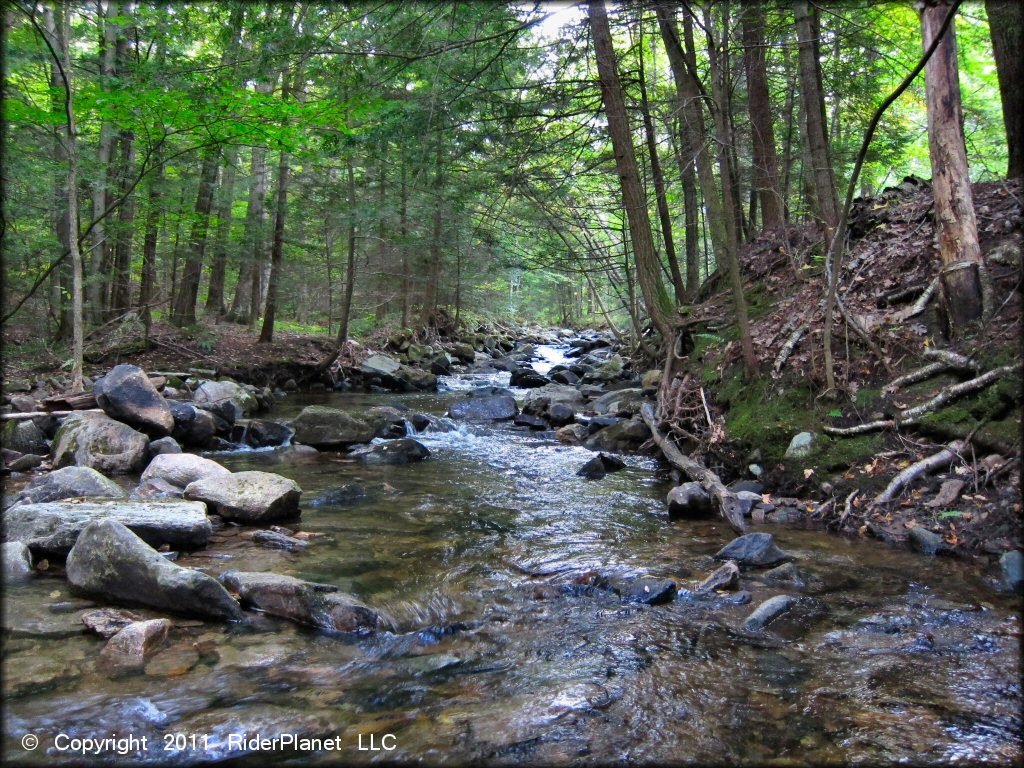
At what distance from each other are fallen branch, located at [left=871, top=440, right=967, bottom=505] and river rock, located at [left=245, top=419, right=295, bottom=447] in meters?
8.44

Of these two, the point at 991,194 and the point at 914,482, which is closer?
the point at 914,482

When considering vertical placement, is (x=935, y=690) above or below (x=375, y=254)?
below

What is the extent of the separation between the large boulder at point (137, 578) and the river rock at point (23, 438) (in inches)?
208

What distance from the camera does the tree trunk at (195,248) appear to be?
15.6 meters

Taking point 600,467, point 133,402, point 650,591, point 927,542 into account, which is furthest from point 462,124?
point 927,542

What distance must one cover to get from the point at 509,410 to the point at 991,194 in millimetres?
8597

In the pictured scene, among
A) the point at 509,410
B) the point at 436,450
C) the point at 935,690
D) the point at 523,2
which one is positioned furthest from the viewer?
the point at 509,410

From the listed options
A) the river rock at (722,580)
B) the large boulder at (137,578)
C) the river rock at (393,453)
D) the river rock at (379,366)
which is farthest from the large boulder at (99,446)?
the river rock at (379,366)

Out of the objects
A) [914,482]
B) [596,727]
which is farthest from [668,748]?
[914,482]

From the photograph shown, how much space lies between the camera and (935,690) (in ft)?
10.2

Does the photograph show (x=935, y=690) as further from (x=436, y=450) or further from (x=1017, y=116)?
(x=436, y=450)

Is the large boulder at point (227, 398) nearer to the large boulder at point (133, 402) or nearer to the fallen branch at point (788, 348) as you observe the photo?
the large boulder at point (133, 402)

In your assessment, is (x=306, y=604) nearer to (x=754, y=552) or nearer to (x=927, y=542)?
(x=754, y=552)

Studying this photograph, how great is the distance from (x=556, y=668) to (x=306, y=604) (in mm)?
1688
